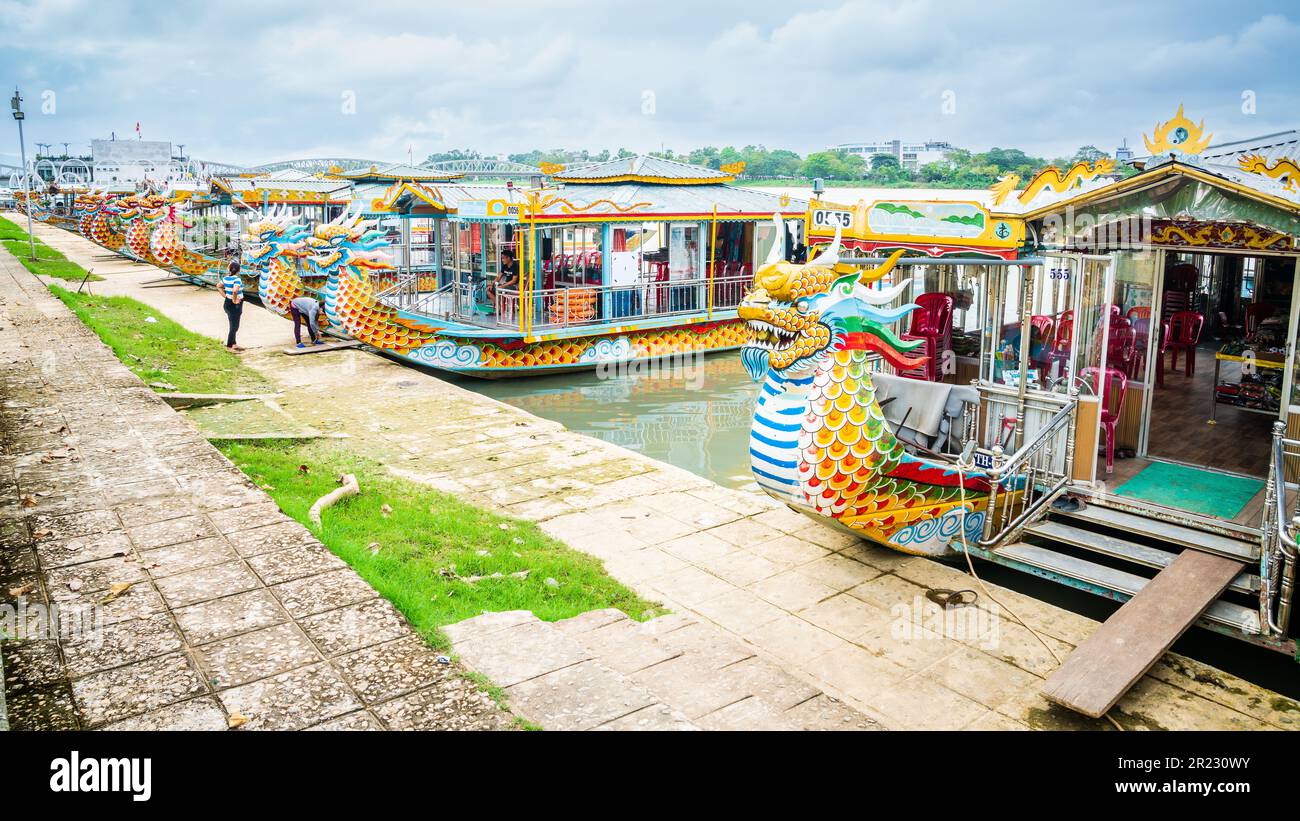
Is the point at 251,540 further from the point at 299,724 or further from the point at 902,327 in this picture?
the point at 902,327

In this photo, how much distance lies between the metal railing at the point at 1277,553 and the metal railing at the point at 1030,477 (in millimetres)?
1488

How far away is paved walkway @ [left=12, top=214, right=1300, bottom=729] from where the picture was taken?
563cm

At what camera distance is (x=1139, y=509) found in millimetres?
7039

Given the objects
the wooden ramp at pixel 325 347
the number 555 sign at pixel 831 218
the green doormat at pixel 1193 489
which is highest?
the number 555 sign at pixel 831 218

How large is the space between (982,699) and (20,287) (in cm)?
2271

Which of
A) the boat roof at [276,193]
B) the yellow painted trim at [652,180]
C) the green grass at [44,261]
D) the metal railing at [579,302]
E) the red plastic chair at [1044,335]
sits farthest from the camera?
the green grass at [44,261]

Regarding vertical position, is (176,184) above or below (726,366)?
above

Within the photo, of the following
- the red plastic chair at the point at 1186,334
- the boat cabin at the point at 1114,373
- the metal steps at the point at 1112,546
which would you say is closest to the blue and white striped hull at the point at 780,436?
the boat cabin at the point at 1114,373

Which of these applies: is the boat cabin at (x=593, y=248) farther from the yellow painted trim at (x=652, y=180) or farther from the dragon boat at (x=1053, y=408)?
the dragon boat at (x=1053, y=408)

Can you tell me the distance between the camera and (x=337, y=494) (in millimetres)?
8383

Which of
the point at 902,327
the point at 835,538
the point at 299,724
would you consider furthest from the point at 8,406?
the point at 902,327

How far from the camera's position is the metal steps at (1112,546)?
623 cm

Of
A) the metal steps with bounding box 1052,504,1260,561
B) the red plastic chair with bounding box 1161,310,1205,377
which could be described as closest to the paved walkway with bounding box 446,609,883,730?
the metal steps with bounding box 1052,504,1260,561

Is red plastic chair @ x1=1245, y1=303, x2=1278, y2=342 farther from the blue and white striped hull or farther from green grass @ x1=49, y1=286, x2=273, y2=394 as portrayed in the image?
green grass @ x1=49, y1=286, x2=273, y2=394
